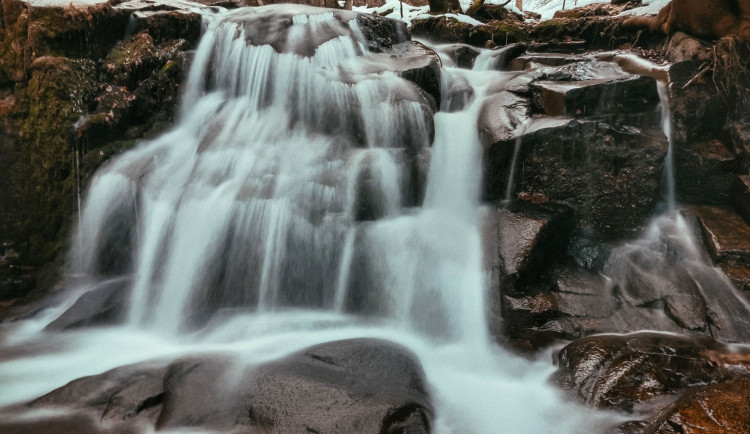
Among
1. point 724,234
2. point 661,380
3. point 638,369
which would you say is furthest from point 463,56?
point 661,380

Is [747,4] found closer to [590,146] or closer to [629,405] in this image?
[590,146]

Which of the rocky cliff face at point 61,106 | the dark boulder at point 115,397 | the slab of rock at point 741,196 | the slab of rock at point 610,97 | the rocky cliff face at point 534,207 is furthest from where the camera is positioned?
the rocky cliff face at point 61,106

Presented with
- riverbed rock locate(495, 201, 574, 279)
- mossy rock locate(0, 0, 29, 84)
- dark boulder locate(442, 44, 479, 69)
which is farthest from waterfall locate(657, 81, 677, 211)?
mossy rock locate(0, 0, 29, 84)

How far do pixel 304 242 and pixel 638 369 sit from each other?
3.59m

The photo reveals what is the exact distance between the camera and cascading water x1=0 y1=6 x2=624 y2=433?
156 inches

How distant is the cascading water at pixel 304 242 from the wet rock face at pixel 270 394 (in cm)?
35

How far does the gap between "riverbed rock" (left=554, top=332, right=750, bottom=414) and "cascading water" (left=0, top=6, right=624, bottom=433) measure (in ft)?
0.83

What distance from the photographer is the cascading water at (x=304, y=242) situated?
13.0 ft

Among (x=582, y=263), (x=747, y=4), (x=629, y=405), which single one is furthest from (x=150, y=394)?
(x=747, y=4)

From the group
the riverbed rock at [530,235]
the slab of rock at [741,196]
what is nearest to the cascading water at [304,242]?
the riverbed rock at [530,235]

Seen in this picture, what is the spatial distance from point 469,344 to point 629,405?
1.61 m

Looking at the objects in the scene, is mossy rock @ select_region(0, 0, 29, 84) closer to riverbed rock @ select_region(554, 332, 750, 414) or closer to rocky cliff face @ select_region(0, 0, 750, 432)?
rocky cliff face @ select_region(0, 0, 750, 432)

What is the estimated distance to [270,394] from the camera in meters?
3.09

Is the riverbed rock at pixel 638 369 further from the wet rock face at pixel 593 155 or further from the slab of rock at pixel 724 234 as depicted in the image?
the wet rock face at pixel 593 155
